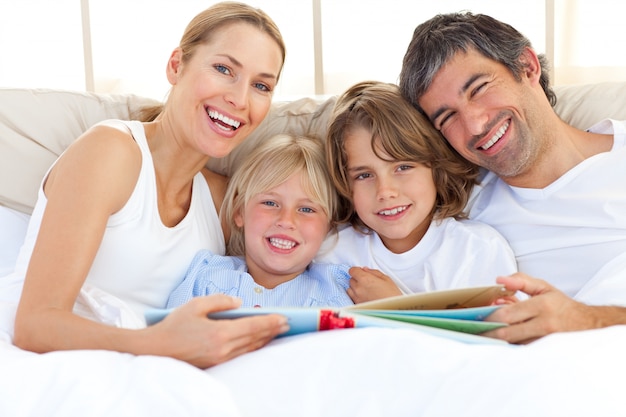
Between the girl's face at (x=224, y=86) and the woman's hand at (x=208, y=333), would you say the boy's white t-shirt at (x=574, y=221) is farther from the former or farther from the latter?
the woman's hand at (x=208, y=333)

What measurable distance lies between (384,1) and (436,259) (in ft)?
7.08

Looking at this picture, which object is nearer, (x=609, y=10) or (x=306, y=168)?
(x=306, y=168)

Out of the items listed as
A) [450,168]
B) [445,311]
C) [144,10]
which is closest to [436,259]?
[450,168]

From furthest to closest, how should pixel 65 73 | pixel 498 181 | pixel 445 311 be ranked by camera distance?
pixel 65 73 → pixel 498 181 → pixel 445 311

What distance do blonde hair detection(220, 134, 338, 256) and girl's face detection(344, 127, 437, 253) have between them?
8 centimetres

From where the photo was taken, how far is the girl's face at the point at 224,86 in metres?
1.79

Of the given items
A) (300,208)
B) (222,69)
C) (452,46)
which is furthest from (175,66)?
(452,46)

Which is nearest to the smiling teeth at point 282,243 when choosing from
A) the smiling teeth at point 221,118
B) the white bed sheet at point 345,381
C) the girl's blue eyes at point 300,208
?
the girl's blue eyes at point 300,208

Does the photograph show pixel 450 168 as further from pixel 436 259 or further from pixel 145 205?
pixel 145 205

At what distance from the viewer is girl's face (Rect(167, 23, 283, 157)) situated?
1.79 meters

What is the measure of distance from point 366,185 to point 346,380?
2.83ft

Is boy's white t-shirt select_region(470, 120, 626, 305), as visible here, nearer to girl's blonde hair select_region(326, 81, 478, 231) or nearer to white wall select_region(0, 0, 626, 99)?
girl's blonde hair select_region(326, 81, 478, 231)

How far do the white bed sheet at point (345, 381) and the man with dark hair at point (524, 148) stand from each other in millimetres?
666

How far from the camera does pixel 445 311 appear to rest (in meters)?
1.23
